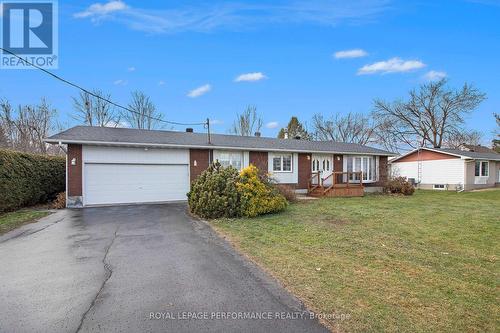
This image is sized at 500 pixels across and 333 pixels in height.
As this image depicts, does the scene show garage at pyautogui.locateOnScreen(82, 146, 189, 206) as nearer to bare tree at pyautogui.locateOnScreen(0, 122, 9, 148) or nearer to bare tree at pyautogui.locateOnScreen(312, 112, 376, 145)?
bare tree at pyautogui.locateOnScreen(0, 122, 9, 148)

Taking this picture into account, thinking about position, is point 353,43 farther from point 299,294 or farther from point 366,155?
point 299,294

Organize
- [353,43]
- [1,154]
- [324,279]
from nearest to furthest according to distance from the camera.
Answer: [324,279]
[1,154]
[353,43]

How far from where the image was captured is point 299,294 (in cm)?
398

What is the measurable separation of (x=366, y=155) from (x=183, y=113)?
13.8 meters

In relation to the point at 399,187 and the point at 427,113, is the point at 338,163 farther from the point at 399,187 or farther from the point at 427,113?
the point at 427,113

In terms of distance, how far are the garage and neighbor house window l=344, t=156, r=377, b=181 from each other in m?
11.1

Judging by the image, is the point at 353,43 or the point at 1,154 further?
the point at 353,43

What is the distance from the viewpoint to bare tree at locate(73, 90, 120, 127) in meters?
28.0

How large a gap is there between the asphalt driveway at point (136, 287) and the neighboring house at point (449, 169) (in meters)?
25.2

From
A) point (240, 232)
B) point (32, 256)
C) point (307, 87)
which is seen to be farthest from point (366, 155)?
point (32, 256)

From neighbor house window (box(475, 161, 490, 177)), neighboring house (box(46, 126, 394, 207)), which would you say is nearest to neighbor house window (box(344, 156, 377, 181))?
neighboring house (box(46, 126, 394, 207))

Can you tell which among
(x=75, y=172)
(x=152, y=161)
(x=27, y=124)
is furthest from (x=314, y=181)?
(x=27, y=124)

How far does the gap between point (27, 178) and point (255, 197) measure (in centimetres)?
977

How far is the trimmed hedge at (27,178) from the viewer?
36.2 feet
